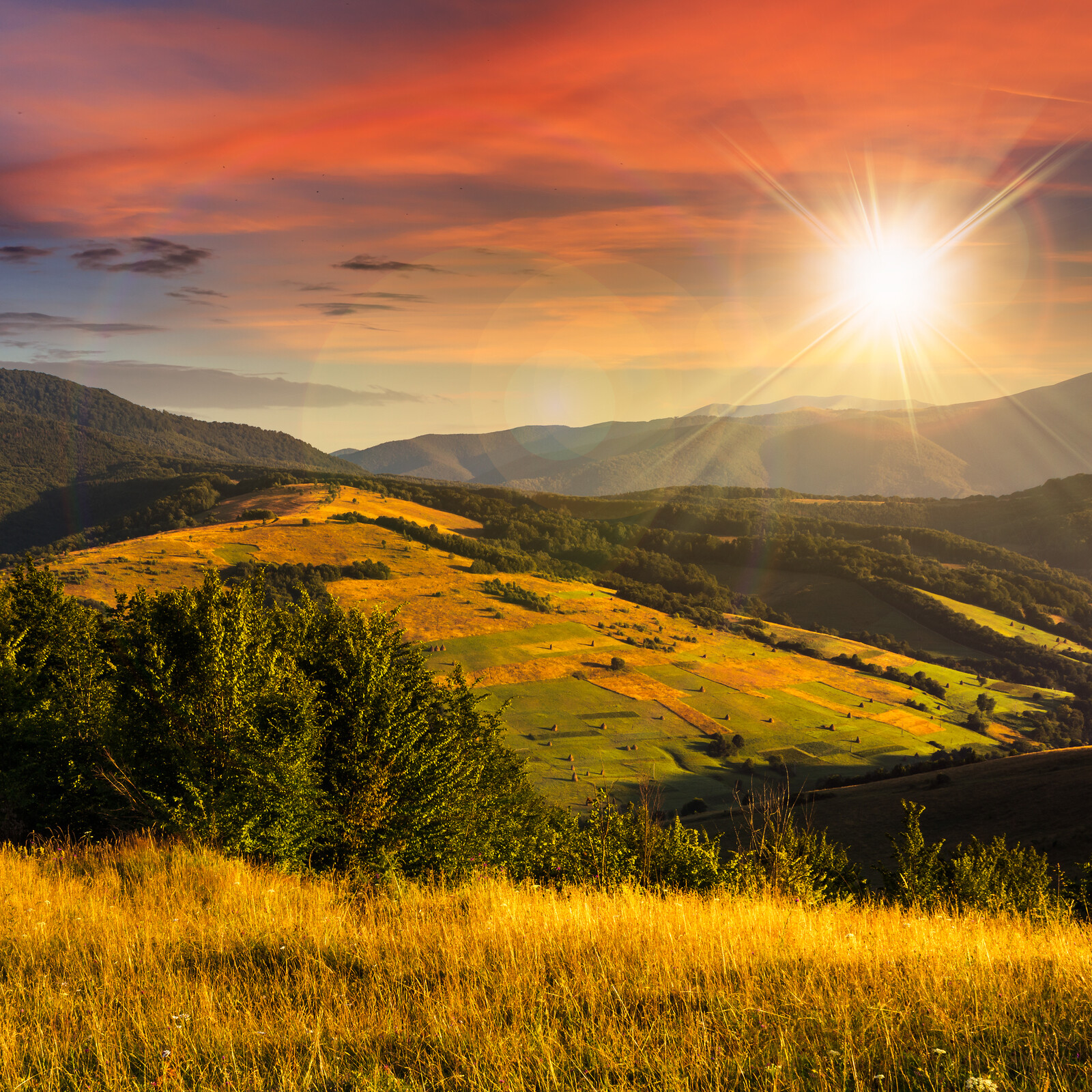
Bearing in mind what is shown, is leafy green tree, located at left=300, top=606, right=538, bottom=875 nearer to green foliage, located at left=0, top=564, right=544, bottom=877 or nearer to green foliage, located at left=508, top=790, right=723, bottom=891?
green foliage, located at left=0, top=564, right=544, bottom=877

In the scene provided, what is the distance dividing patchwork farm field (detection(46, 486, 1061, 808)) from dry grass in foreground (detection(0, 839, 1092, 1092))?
286 feet

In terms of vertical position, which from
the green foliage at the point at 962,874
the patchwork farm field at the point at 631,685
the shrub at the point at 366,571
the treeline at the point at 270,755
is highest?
the treeline at the point at 270,755

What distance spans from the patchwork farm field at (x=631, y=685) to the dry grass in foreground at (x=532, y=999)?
8705cm

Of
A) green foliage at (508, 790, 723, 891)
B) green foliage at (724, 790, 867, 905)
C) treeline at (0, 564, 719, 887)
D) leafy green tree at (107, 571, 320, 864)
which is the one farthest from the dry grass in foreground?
green foliage at (508, 790, 723, 891)

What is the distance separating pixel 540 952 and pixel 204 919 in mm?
4357

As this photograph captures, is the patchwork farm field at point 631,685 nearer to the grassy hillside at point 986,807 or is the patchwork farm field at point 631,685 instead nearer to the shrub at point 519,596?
the shrub at point 519,596

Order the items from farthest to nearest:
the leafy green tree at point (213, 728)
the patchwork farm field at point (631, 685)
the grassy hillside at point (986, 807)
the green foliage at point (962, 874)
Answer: the patchwork farm field at point (631, 685) < the grassy hillside at point (986, 807) < the green foliage at point (962, 874) < the leafy green tree at point (213, 728)

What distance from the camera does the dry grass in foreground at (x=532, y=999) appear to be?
14.9 ft

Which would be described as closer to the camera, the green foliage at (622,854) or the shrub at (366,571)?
the green foliage at (622,854)

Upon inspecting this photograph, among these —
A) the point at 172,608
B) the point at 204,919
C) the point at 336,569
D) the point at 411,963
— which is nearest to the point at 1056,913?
the point at 411,963

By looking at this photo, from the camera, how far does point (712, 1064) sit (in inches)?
179

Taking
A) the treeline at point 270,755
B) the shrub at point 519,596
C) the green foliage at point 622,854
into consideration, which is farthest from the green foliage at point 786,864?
the shrub at point 519,596

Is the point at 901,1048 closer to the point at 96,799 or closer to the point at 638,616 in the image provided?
the point at 96,799

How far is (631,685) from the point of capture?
144 meters
